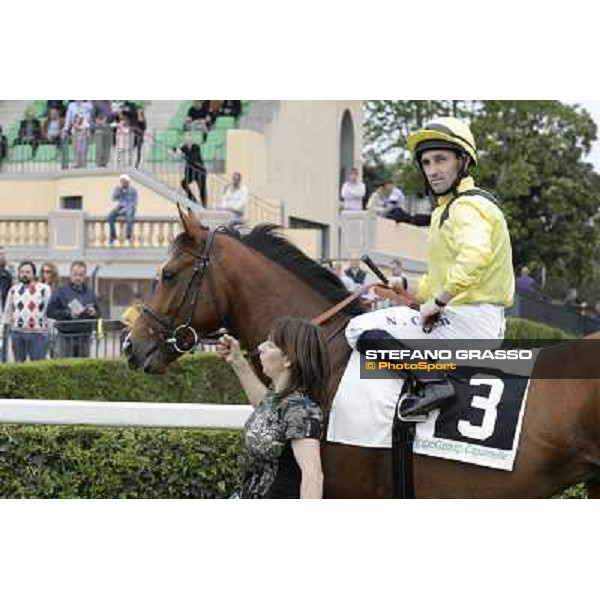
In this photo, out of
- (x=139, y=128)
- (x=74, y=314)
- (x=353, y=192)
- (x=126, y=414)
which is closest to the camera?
(x=126, y=414)

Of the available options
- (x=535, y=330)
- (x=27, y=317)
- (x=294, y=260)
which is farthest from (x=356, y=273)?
(x=294, y=260)

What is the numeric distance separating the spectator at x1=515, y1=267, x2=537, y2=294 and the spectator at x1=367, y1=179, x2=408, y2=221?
4.51ft

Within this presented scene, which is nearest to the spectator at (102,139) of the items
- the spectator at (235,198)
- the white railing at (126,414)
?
the spectator at (235,198)

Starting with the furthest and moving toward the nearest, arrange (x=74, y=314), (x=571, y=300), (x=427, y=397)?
(x=571, y=300) < (x=74, y=314) < (x=427, y=397)

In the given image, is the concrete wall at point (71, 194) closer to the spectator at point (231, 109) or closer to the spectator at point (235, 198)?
the spectator at point (235, 198)

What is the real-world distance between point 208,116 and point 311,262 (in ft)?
30.6

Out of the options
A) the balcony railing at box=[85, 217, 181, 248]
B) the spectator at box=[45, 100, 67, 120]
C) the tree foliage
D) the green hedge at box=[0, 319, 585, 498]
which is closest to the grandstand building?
the balcony railing at box=[85, 217, 181, 248]

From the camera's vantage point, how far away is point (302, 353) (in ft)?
12.4

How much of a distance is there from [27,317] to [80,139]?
14.1 ft

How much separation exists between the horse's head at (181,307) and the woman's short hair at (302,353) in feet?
2.80

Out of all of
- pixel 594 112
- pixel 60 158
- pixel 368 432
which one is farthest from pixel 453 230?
pixel 60 158

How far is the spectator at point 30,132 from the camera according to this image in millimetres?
12148

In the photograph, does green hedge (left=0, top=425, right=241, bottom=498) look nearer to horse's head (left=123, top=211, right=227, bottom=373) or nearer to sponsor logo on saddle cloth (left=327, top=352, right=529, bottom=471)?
horse's head (left=123, top=211, right=227, bottom=373)

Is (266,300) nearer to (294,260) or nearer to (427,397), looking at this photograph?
(294,260)
